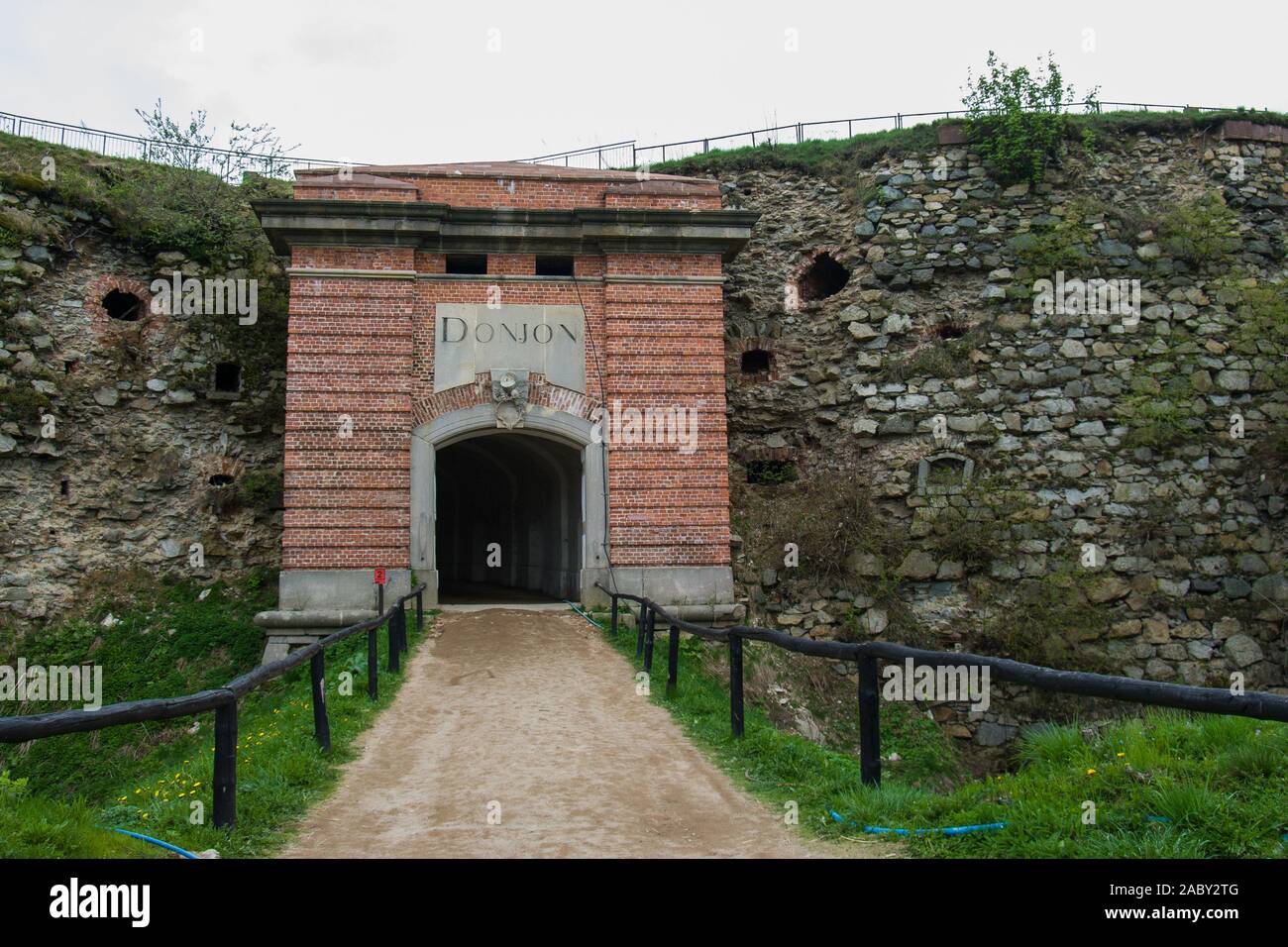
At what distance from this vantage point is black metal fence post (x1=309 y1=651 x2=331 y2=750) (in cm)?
773

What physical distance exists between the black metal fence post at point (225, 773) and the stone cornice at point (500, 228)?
9883mm

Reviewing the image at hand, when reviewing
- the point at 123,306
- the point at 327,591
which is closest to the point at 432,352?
the point at 327,591

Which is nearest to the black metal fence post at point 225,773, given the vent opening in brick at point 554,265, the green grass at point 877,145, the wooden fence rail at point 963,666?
the wooden fence rail at point 963,666

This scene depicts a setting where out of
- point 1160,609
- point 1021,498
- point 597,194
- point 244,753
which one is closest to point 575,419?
point 597,194

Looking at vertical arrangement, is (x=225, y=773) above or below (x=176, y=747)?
above

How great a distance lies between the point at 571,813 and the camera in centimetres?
607

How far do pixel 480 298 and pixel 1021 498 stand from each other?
8.59 meters

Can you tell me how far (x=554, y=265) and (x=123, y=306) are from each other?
7.32 meters

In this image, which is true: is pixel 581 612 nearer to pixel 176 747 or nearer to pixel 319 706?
pixel 176 747

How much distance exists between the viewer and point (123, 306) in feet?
53.9

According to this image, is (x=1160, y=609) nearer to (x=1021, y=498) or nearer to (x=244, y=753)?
(x=1021, y=498)

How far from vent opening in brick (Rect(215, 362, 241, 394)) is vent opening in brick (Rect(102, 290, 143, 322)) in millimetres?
1495

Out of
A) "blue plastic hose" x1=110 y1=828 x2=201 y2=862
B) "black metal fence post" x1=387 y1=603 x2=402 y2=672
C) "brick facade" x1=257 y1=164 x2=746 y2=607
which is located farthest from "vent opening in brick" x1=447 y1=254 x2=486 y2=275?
"blue plastic hose" x1=110 y1=828 x2=201 y2=862

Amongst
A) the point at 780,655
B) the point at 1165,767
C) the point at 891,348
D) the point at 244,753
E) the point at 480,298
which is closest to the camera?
the point at 1165,767
